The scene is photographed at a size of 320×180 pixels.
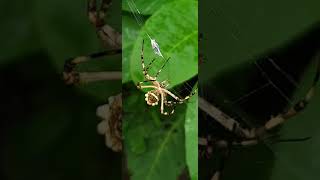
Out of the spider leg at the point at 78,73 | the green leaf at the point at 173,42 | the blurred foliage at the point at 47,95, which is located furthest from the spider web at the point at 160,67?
the spider leg at the point at 78,73

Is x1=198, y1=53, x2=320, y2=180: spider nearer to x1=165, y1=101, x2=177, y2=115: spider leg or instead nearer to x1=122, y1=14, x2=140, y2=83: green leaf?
x1=165, y1=101, x2=177, y2=115: spider leg

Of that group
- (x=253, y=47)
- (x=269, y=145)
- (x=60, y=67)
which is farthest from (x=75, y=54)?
(x=269, y=145)

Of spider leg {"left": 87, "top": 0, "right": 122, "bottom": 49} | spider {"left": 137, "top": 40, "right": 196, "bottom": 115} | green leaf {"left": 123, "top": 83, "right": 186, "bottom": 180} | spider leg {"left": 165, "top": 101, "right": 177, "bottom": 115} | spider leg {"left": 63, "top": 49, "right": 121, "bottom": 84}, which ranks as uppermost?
spider leg {"left": 87, "top": 0, "right": 122, "bottom": 49}

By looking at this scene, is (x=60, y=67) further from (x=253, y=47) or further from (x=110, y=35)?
(x=253, y=47)

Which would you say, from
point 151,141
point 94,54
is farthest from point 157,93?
point 94,54

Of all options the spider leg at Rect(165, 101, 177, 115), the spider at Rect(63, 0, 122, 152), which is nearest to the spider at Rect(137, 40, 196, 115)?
the spider leg at Rect(165, 101, 177, 115)

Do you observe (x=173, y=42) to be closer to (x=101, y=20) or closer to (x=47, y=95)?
(x=101, y=20)
